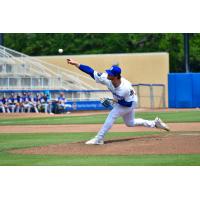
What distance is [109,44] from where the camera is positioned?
5984 centimetres

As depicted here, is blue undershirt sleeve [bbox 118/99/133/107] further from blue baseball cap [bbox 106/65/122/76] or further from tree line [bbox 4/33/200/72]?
tree line [bbox 4/33/200/72]

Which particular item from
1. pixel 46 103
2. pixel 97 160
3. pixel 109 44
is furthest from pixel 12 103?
pixel 97 160

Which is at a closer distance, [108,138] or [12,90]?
[108,138]

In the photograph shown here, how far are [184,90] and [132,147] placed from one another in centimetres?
2861

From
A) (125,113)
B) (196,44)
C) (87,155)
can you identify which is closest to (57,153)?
(87,155)

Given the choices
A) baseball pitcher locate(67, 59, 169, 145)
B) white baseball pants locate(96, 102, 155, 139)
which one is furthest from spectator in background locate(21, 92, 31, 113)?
baseball pitcher locate(67, 59, 169, 145)

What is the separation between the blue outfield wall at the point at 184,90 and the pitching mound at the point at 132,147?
2607 cm

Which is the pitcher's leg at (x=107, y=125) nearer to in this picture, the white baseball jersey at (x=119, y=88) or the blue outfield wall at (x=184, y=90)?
the white baseball jersey at (x=119, y=88)

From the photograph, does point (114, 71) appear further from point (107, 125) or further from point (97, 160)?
point (97, 160)

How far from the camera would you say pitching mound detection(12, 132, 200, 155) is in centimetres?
1423

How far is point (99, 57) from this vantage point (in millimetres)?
45781

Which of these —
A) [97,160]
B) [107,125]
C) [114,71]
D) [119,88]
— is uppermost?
[114,71]

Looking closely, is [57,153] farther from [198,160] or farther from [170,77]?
[170,77]

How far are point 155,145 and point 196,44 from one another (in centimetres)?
4530
